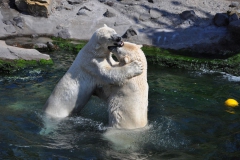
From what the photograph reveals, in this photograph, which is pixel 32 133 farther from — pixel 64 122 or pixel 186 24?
pixel 186 24

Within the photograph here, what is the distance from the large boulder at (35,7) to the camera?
17.4m

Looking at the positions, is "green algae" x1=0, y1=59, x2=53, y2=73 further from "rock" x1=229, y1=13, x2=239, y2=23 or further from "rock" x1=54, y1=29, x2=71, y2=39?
"rock" x1=229, y1=13, x2=239, y2=23

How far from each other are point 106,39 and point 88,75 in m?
0.79

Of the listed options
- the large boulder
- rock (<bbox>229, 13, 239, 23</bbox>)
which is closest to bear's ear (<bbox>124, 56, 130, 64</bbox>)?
→ rock (<bbox>229, 13, 239, 23</bbox>)

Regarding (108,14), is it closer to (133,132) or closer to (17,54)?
(17,54)

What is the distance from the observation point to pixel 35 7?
17.4 m

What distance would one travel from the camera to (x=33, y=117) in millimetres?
7688

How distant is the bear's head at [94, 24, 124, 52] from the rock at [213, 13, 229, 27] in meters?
9.52

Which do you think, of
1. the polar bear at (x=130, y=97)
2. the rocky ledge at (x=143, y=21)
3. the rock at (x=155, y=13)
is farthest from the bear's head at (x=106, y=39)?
the rock at (x=155, y=13)

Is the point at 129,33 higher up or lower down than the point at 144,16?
lower down

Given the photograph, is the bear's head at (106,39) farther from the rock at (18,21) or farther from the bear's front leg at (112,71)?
the rock at (18,21)

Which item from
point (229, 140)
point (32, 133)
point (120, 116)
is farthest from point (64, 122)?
point (229, 140)

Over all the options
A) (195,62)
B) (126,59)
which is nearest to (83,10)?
(195,62)

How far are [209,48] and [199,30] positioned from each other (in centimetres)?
117
